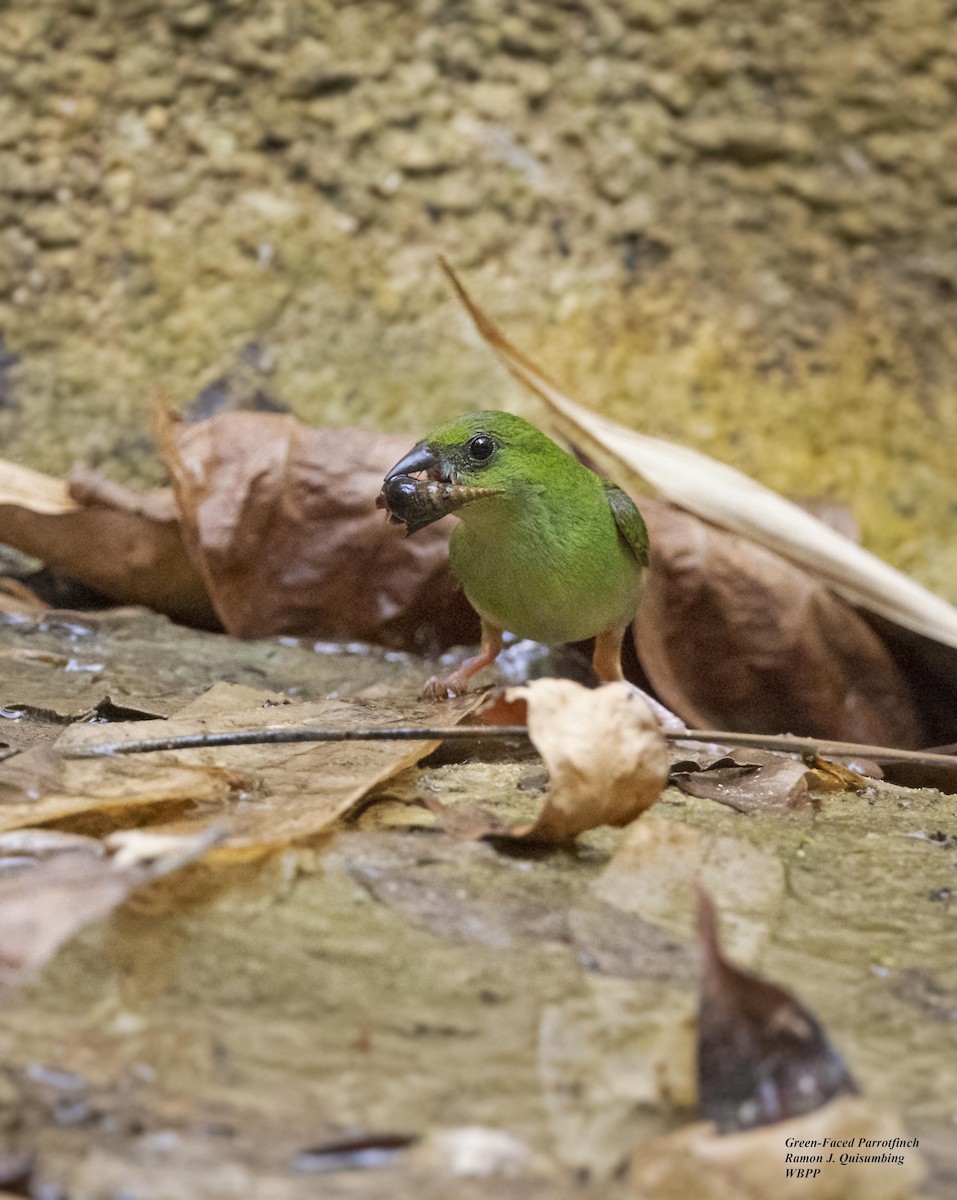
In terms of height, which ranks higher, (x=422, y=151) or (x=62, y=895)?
(x=422, y=151)

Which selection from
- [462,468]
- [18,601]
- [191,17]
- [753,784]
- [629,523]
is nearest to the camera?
[753,784]

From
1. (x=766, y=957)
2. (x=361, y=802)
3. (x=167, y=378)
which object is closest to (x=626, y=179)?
(x=167, y=378)

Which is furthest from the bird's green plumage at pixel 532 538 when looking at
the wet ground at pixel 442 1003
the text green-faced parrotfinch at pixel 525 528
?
the wet ground at pixel 442 1003

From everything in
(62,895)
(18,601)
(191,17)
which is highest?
(191,17)

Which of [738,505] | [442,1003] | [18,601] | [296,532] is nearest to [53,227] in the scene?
[18,601]

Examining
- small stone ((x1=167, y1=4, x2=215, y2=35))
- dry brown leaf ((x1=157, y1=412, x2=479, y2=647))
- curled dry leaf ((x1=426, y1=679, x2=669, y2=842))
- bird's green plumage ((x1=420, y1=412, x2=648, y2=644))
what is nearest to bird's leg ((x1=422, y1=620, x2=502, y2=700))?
bird's green plumage ((x1=420, y1=412, x2=648, y2=644))

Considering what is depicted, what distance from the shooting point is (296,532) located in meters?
3.87

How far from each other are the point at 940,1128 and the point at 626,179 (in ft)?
14.7

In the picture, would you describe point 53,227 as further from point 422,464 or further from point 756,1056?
point 756,1056

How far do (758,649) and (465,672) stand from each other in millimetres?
910

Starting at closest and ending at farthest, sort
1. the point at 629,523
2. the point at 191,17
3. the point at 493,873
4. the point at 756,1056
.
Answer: the point at 756,1056 → the point at 493,873 → the point at 629,523 → the point at 191,17

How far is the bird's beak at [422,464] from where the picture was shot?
3.14 metres

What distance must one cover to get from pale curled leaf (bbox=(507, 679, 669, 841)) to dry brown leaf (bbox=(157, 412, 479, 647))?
197cm

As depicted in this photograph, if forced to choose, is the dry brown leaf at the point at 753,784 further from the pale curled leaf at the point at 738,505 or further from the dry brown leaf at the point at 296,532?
the dry brown leaf at the point at 296,532
